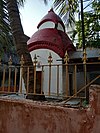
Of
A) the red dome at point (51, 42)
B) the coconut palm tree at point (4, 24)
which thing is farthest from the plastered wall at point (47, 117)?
the red dome at point (51, 42)

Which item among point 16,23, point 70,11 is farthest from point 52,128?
point 70,11

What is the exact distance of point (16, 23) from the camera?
5805 mm

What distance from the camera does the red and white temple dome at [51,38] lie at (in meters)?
12.0

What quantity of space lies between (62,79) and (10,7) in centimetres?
632

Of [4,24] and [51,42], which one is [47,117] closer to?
[4,24]

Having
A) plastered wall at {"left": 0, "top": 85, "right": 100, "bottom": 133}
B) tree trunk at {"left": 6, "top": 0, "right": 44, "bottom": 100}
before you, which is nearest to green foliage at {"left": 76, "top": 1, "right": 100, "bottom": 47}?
tree trunk at {"left": 6, "top": 0, "right": 44, "bottom": 100}

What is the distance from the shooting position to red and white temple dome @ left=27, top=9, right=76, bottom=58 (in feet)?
39.4

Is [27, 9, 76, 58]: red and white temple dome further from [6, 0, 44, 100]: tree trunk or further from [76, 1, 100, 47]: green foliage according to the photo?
[6, 0, 44, 100]: tree trunk

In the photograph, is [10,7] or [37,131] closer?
[37,131]

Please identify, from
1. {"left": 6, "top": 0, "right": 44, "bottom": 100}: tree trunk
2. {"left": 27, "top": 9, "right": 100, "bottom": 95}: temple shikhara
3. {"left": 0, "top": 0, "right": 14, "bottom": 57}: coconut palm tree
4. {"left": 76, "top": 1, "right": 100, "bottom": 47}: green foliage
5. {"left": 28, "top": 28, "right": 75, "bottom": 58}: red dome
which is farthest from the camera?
{"left": 76, "top": 1, "right": 100, "bottom": 47}: green foliage

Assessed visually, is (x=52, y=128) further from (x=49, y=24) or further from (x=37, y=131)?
(x=49, y=24)

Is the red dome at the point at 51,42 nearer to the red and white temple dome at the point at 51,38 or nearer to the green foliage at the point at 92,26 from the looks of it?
the red and white temple dome at the point at 51,38

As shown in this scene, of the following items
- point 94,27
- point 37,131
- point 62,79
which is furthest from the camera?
point 94,27

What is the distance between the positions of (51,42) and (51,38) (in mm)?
424
